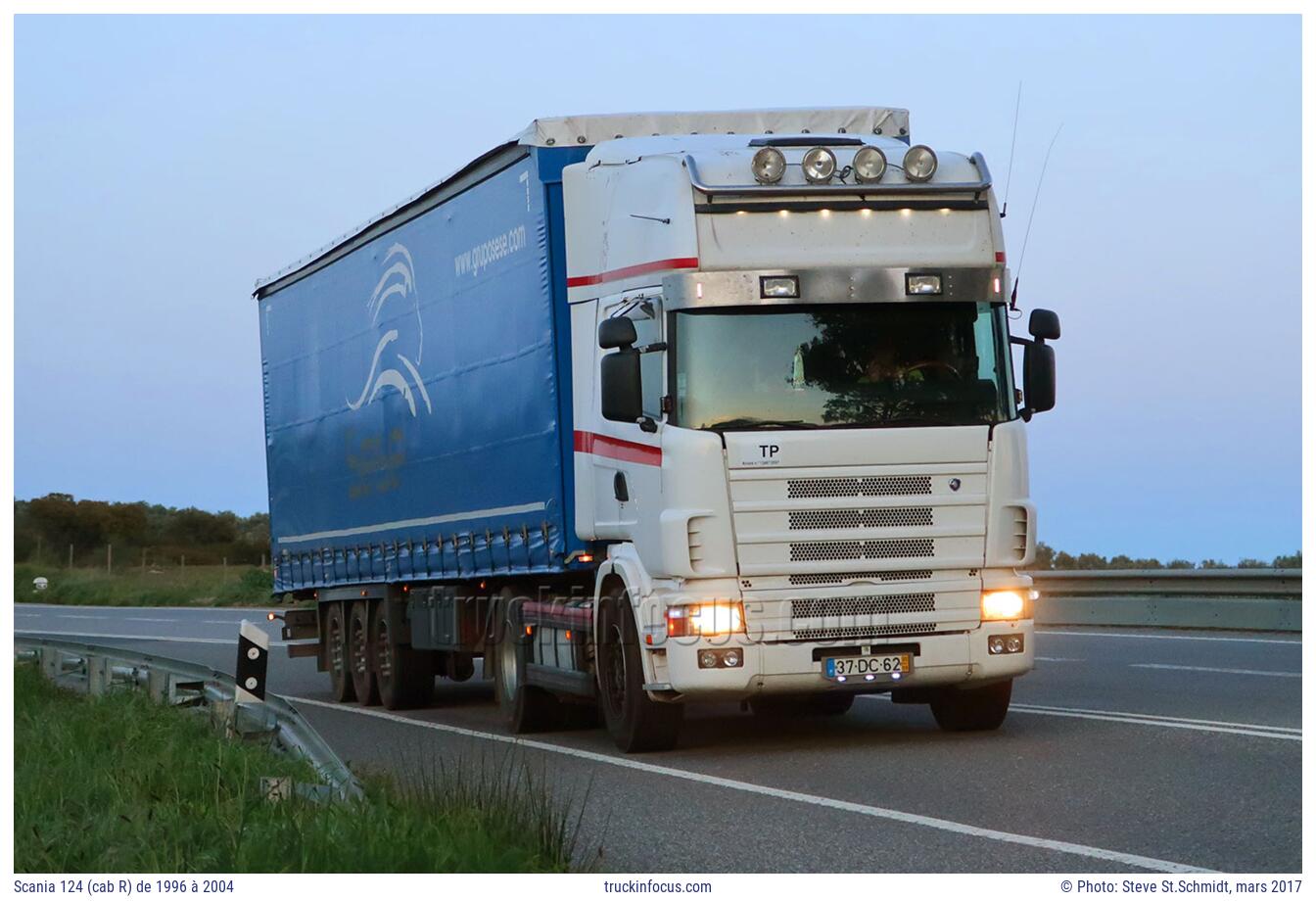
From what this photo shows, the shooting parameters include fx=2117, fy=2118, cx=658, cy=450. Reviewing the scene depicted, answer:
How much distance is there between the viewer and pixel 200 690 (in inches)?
548

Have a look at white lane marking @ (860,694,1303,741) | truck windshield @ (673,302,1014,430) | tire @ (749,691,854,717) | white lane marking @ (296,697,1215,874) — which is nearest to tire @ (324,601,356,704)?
white lane marking @ (296,697,1215,874)

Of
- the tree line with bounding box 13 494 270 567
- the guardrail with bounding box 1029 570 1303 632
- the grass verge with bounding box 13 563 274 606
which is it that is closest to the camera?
the guardrail with bounding box 1029 570 1303 632

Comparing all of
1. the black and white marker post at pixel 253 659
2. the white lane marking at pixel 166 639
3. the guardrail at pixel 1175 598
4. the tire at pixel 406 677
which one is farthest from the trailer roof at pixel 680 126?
the white lane marking at pixel 166 639

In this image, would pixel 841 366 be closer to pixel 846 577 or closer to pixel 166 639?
pixel 846 577

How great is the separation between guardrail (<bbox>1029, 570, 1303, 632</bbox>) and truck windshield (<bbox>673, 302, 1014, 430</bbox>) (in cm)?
1167

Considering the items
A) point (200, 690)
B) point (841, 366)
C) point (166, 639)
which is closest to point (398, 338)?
point (200, 690)

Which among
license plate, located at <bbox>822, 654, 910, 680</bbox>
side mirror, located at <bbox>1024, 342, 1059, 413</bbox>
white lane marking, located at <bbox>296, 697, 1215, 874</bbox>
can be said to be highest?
side mirror, located at <bbox>1024, 342, 1059, 413</bbox>

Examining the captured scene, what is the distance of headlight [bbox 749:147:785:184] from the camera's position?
1315 cm

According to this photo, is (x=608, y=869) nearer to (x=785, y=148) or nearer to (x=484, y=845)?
(x=484, y=845)

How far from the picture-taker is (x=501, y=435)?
52.6ft

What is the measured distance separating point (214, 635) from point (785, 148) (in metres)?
25.5

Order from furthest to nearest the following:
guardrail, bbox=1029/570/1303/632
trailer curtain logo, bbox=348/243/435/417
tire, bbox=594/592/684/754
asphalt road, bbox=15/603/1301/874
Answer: guardrail, bbox=1029/570/1303/632
trailer curtain logo, bbox=348/243/435/417
tire, bbox=594/592/684/754
asphalt road, bbox=15/603/1301/874

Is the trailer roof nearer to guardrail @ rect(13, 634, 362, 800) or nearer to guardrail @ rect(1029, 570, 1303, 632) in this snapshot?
guardrail @ rect(13, 634, 362, 800)
